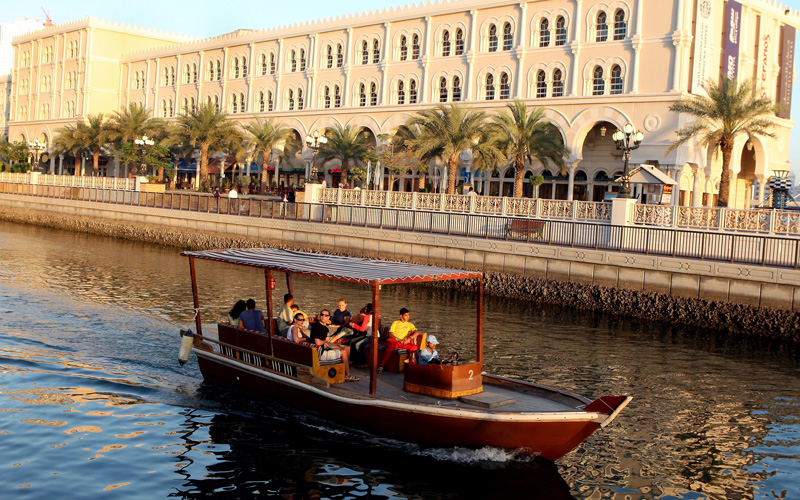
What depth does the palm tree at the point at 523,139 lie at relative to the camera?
38281 mm

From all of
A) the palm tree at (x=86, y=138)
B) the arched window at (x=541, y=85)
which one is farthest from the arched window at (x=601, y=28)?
the palm tree at (x=86, y=138)

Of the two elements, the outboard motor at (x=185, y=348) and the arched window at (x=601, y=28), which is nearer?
the outboard motor at (x=185, y=348)

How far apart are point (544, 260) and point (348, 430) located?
49.5 feet

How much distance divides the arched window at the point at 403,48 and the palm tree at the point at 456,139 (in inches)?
445

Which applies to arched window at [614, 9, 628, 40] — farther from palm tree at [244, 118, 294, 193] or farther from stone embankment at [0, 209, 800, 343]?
palm tree at [244, 118, 294, 193]

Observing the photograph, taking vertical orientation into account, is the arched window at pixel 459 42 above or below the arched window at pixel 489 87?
above

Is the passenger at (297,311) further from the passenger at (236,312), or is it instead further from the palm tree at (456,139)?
the palm tree at (456,139)

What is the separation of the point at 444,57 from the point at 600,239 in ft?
81.7

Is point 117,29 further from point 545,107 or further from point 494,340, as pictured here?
point 494,340

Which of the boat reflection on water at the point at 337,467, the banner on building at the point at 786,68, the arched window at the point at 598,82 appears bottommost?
the boat reflection on water at the point at 337,467

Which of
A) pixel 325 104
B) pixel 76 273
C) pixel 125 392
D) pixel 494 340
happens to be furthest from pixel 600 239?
pixel 325 104

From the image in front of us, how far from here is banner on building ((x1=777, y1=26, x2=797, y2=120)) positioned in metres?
42.2

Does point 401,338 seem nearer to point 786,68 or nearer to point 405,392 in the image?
point 405,392

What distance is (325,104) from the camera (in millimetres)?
54656
